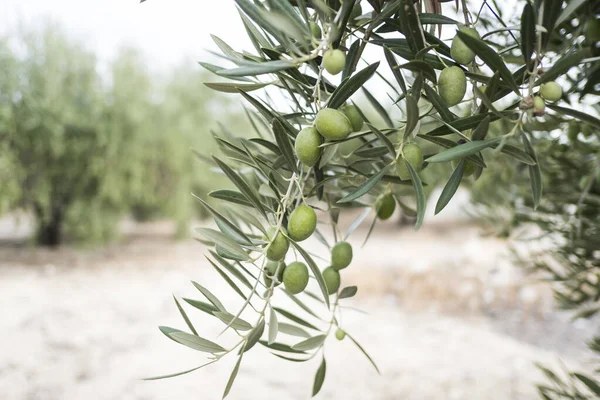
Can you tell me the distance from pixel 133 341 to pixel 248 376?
0.97 meters

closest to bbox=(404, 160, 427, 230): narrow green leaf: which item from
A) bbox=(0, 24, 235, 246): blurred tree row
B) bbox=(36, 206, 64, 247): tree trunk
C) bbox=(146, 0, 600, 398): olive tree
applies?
bbox=(146, 0, 600, 398): olive tree

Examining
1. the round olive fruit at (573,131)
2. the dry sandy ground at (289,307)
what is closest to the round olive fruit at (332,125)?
the round olive fruit at (573,131)

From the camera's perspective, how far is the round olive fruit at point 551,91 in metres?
0.25

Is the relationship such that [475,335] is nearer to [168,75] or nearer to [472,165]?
[472,165]

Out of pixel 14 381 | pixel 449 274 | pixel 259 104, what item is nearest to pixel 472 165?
pixel 259 104

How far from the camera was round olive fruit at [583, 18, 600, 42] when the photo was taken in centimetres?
23

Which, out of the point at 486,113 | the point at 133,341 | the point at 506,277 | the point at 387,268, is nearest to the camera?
the point at 486,113

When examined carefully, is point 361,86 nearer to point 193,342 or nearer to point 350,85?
point 350,85

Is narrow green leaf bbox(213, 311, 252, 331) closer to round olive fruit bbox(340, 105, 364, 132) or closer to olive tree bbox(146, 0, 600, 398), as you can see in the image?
olive tree bbox(146, 0, 600, 398)

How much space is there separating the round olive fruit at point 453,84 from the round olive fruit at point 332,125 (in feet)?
0.20

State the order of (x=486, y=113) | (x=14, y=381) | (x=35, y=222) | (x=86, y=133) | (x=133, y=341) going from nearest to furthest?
(x=486, y=113) → (x=14, y=381) → (x=133, y=341) → (x=86, y=133) → (x=35, y=222)

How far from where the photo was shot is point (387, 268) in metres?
5.02

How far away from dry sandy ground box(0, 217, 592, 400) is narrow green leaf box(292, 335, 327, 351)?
2.64ft

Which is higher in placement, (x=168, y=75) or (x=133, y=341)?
(x=168, y=75)
